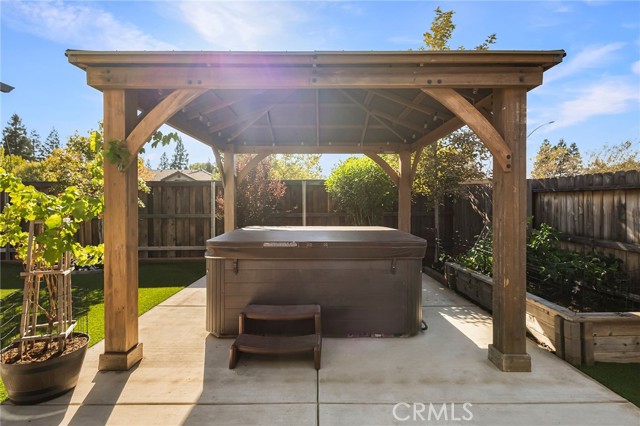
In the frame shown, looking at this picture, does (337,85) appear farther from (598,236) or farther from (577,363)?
(598,236)

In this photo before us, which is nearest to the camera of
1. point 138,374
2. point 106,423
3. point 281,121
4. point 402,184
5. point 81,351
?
point 106,423

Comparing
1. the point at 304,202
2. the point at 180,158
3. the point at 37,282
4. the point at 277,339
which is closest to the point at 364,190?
the point at 304,202

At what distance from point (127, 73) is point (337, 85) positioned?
1.74 m

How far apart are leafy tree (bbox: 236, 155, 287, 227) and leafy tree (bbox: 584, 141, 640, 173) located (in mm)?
13301

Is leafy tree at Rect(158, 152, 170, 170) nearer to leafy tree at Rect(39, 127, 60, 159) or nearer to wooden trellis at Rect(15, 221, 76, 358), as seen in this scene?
leafy tree at Rect(39, 127, 60, 159)

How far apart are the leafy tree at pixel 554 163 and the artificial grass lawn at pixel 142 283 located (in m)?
16.0

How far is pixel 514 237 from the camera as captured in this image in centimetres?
283

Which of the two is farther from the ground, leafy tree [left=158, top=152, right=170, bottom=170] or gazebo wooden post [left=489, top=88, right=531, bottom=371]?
leafy tree [left=158, top=152, right=170, bottom=170]

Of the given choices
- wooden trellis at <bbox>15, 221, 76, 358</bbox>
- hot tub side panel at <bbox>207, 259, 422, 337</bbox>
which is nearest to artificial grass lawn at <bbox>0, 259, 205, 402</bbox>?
wooden trellis at <bbox>15, 221, 76, 358</bbox>

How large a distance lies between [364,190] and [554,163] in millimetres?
16609

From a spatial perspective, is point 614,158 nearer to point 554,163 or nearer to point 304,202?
point 554,163

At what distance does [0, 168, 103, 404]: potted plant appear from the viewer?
2270 millimetres

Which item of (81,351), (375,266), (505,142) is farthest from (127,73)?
(505,142)

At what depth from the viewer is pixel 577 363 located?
2.87 metres
